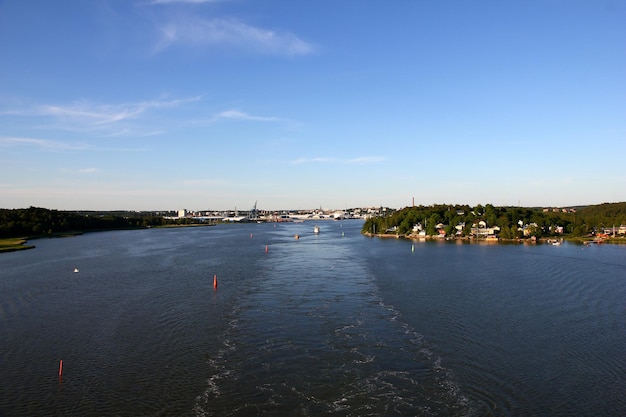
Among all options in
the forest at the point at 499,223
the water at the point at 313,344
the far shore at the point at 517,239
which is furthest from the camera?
the forest at the point at 499,223

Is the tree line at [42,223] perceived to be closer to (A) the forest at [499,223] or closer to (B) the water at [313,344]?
(B) the water at [313,344]

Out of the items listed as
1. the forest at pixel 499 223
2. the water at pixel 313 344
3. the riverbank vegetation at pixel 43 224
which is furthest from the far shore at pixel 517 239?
the riverbank vegetation at pixel 43 224

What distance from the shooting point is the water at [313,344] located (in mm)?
10781

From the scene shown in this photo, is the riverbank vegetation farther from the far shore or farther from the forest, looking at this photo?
the forest

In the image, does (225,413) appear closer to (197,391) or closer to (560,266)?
(197,391)

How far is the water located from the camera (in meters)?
10.8

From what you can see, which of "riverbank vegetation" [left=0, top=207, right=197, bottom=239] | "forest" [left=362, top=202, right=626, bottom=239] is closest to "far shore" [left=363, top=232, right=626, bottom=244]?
"forest" [left=362, top=202, right=626, bottom=239]

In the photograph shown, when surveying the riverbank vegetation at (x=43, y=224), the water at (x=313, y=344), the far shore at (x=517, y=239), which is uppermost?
the riverbank vegetation at (x=43, y=224)

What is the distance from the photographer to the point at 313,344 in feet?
47.9

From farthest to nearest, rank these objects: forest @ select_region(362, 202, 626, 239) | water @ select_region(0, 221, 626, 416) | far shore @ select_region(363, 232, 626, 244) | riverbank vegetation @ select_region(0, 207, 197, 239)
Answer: forest @ select_region(362, 202, 626, 239)
riverbank vegetation @ select_region(0, 207, 197, 239)
far shore @ select_region(363, 232, 626, 244)
water @ select_region(0, 221, 626, 416)

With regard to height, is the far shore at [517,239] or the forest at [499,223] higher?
the forest at [499,223]

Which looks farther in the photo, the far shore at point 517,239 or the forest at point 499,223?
the forest at point 499,223

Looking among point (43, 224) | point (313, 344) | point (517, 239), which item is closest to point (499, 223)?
point (517, 239)

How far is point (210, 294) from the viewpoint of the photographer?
22.6 m
